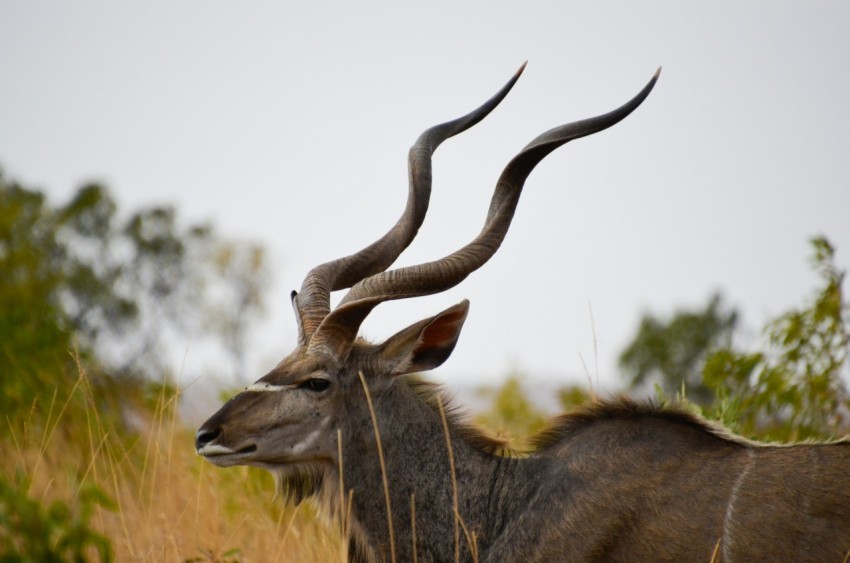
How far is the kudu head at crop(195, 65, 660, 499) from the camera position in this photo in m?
4.52

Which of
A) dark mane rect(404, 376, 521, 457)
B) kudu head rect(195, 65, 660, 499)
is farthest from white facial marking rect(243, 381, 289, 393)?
dark mane rect(404, 376, 521, 457)

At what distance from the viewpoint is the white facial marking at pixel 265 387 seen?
4598 mm

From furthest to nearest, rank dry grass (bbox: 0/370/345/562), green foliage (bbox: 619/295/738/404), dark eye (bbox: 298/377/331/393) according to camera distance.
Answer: green foliage (bbox: 619/295/738/404) → dry grass (bbox: 0/370/345/562) → dark eye (bbox: 298/377/331/393)

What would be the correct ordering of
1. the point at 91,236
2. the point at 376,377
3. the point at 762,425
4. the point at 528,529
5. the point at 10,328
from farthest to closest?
the point at 91,236, the point at 10,328, the point at 762,425, the point at 376,377, the point at 528,529

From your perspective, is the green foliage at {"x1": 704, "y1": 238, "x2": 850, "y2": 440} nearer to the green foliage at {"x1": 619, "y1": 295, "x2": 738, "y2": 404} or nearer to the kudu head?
the kudu head

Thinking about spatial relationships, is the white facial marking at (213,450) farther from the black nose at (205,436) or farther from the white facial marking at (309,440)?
the white facial marking at (309,440)

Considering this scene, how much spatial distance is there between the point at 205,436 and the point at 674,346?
21.5 m

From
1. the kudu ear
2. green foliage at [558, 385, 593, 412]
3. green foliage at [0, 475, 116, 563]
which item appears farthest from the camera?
green foliage at [558, 385, 593, 412]

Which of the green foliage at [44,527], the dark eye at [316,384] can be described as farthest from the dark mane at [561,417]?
the green foliage at [44,527]

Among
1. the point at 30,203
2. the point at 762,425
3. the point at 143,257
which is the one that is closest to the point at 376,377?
the point at 762,425

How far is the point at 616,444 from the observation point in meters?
4.54

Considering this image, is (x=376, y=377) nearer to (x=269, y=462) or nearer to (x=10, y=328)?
(x=269, y=462)

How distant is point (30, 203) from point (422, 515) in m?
19.2

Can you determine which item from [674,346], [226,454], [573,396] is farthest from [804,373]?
[674,346]
